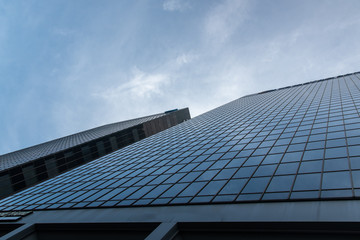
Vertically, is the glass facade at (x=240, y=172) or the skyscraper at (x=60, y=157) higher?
the skyscraper at (x=60, y=157)

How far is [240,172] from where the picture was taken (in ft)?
78.7

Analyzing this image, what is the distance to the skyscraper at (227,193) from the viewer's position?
1542 cm

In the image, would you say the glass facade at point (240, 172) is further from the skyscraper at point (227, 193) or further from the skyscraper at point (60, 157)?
the skyscraper at point (60, 157)

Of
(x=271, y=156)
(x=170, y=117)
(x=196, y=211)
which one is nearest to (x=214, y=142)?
(x=271, y=156)

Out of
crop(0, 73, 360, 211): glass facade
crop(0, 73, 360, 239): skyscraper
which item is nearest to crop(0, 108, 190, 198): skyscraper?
crop(0, 73, 360, 211): glass facade

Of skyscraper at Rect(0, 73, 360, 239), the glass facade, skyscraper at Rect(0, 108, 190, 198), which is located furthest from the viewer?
skyscraper at Rect(0, 108, 190, 198)

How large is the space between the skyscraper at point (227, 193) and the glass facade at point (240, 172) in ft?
0.32

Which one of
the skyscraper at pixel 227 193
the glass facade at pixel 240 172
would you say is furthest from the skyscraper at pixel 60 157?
the skyscraper at pixel 227 193

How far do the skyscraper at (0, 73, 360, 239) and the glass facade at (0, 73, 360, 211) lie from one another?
0.10 meters

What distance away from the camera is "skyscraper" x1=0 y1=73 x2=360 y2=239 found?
15.4 m

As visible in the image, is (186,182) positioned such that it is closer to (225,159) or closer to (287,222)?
(225,159)

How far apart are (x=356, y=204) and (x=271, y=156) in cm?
1144

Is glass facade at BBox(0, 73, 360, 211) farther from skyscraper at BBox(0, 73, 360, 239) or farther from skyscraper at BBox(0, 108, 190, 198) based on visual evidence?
skyscraper at BBox(0, 108, 190, 198)

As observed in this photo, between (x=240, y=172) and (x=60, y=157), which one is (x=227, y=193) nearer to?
(x=240, y=172)
